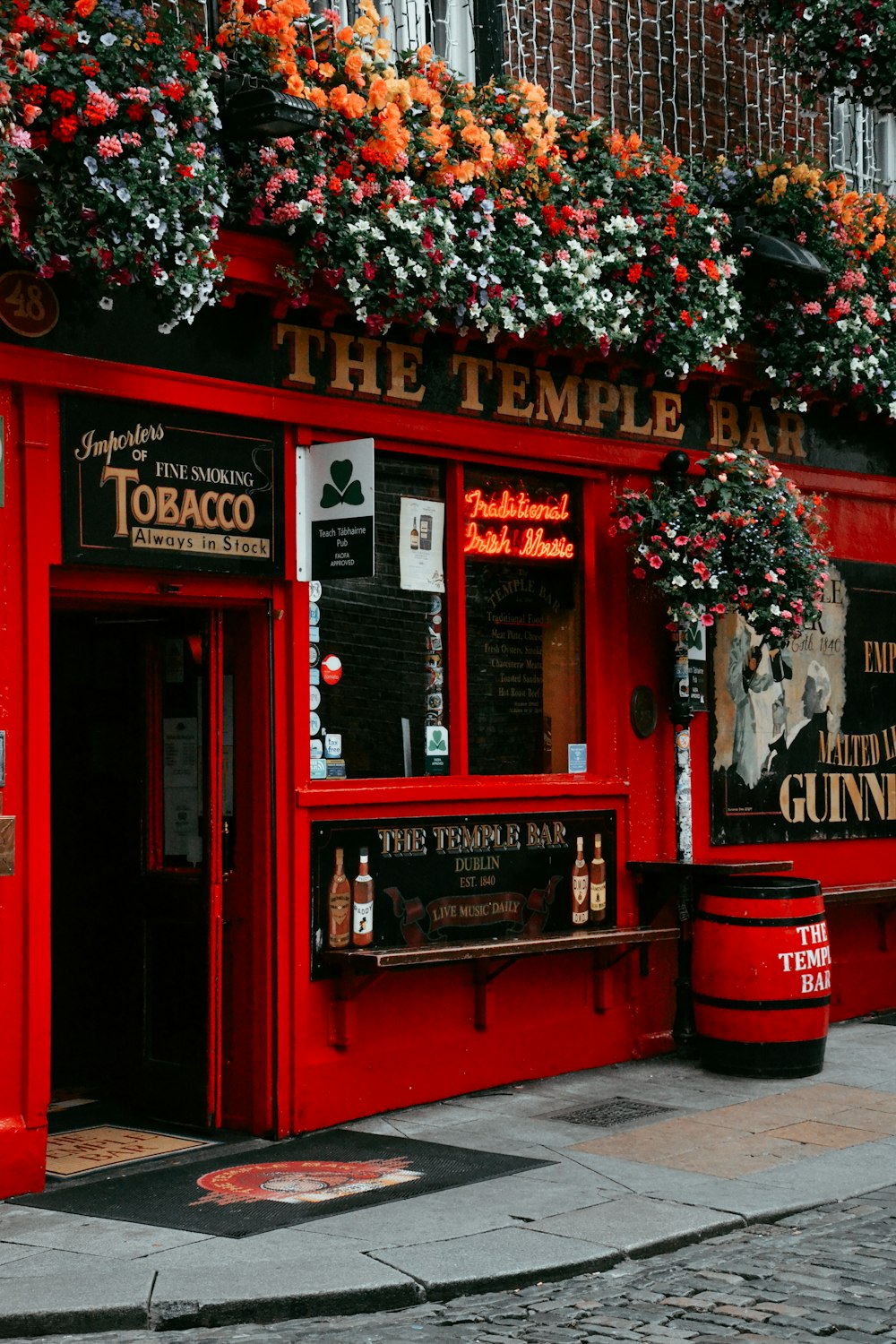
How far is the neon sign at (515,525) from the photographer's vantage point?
927cm

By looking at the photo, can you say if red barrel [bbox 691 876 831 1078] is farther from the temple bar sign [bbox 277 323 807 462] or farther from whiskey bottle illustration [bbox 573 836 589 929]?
the temple bar sign [bbox 277 323 807 462]

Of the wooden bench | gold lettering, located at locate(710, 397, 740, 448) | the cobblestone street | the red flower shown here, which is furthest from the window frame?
the cobblestone street

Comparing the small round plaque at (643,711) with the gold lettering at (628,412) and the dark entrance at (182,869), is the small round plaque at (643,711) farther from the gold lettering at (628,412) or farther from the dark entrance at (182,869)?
the dark entrance at (182,869)

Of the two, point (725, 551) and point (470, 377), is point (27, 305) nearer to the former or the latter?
point (470, 377)

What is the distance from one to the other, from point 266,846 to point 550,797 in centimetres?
192

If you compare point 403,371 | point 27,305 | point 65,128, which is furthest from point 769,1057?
point 65,128

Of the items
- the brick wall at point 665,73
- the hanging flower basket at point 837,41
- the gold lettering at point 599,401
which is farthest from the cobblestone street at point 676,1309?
the hanging flower basket at point 837,41

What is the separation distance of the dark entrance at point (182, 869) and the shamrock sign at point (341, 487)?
2.27 ft

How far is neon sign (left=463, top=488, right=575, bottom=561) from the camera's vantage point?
9.27 m

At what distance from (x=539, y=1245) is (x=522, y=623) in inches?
166

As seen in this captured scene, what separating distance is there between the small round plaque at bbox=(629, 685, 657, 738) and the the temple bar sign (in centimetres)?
149

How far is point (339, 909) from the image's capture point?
27.2 ft

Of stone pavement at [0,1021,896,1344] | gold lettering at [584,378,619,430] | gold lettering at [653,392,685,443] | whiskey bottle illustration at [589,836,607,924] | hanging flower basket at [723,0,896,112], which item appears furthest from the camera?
hanging flower basket at [723,0,896,112]

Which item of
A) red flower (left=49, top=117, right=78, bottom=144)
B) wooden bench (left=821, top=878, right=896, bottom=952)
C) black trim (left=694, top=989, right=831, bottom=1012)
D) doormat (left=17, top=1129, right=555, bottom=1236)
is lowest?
doormat (left=17, top=1129, right=555, bottom=1236)
